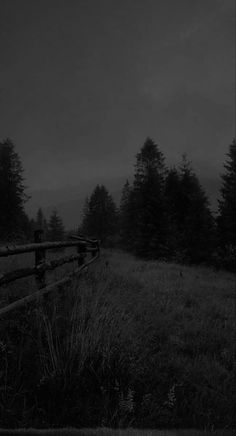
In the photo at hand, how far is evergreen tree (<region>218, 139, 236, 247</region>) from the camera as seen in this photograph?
25703 mm

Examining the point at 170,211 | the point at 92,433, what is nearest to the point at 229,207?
the point at 170,211

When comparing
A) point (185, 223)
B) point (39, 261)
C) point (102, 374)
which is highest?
point (185, 223)

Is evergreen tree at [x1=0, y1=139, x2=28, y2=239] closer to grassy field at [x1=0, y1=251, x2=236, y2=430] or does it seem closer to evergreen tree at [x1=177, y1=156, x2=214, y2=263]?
evergreen tree at [x1=177, y1=156, x2=214, y2=263]

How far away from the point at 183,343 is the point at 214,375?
A: 2.60 ft

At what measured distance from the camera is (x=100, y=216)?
45.9m

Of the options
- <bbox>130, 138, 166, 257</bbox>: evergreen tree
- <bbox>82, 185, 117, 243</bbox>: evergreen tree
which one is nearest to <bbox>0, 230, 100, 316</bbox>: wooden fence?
<bbox>130, 138, 166, 257</bbox>: evergreen tree

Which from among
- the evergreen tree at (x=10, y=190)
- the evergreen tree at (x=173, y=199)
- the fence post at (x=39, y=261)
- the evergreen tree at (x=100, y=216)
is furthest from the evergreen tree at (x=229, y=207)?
the fence post at (x=39, y=261)

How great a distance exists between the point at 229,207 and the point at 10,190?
764 inches

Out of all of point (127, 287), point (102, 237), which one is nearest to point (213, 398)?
point (127, 287)

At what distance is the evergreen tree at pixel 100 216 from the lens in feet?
150

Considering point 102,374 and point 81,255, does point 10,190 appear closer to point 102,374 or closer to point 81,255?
point 81,255

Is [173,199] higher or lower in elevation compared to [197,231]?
higher

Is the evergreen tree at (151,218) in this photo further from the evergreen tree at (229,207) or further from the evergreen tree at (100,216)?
the evergreen tree at (100,216)

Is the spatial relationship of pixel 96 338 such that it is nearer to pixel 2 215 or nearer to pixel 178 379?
pixel 178 379
